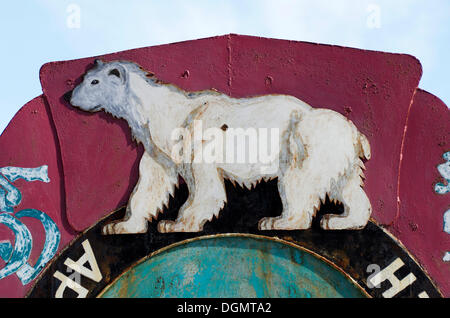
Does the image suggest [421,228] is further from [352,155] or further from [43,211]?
[43,211]

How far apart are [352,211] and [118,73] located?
2.20 metres

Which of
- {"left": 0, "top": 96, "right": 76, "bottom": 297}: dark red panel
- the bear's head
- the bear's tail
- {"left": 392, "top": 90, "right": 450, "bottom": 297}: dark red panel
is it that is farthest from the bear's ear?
{"left": 392, "top": 90, "right": 450, "bottom": 297}: dark red panel

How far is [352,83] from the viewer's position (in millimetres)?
4266

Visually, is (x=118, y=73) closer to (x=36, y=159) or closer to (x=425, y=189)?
(x=36, y=159)

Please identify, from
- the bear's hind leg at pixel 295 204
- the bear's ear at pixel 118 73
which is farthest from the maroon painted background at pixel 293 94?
the bear's hind leg at pixel 295 204

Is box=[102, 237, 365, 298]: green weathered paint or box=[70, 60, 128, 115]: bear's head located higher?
box=[70, 60, 128, 115]: bear's head

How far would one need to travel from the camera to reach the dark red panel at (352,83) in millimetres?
4125

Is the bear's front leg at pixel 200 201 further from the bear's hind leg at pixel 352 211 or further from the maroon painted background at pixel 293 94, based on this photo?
the bear's hind leg at pixel 352 211

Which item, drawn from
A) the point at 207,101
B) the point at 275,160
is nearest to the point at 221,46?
the point at 207,101

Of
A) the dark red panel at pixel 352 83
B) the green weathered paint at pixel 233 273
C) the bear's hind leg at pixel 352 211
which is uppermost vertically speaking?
the dark red panel at pixel 352 83

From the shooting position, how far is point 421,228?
4.05 m

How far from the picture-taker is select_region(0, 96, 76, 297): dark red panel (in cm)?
439

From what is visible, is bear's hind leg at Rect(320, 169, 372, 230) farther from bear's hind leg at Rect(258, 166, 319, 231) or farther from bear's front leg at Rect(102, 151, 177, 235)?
bear's front leg at Rect(102, 151, 177, 235)

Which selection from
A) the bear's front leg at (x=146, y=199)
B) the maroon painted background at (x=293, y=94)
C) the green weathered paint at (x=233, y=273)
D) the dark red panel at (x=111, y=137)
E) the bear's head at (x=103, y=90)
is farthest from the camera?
the bear's head at (x=103, y=90)
